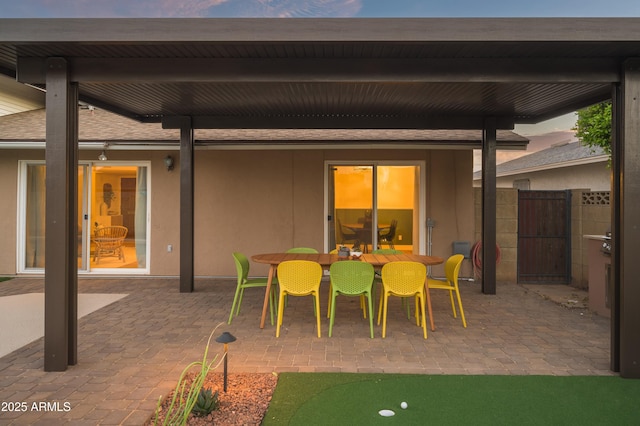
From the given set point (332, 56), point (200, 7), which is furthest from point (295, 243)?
point (200, 7)

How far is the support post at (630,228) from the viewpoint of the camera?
3707 mm

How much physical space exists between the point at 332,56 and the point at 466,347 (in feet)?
10.5

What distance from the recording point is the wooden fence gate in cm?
847

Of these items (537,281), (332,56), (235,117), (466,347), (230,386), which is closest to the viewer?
(230,386)

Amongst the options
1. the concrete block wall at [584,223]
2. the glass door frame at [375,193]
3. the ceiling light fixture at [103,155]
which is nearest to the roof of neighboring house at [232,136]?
the ceiling light fixture at [103,155]

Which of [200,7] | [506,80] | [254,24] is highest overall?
[200,7]

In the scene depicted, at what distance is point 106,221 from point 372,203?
5.47m

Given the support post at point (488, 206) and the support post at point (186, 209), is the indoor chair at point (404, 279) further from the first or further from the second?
the support post at point (186, 209)

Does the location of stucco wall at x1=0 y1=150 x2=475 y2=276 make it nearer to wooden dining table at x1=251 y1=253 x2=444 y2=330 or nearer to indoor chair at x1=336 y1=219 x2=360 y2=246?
indoor chair at x1=336 y1=219 x2=360 y2=246

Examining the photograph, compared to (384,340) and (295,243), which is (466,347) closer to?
(384,340)

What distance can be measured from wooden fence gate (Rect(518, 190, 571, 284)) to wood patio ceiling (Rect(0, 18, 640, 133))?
10.5 ft

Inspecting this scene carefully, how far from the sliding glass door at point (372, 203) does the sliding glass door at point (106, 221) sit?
3.92 meters

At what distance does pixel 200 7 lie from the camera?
13305mm

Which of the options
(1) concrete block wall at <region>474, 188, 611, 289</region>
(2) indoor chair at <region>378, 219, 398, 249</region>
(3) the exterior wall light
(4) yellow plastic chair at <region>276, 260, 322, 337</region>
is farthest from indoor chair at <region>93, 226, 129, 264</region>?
(1) concrete block wall at <region>474, 188, 611, 289</region>
